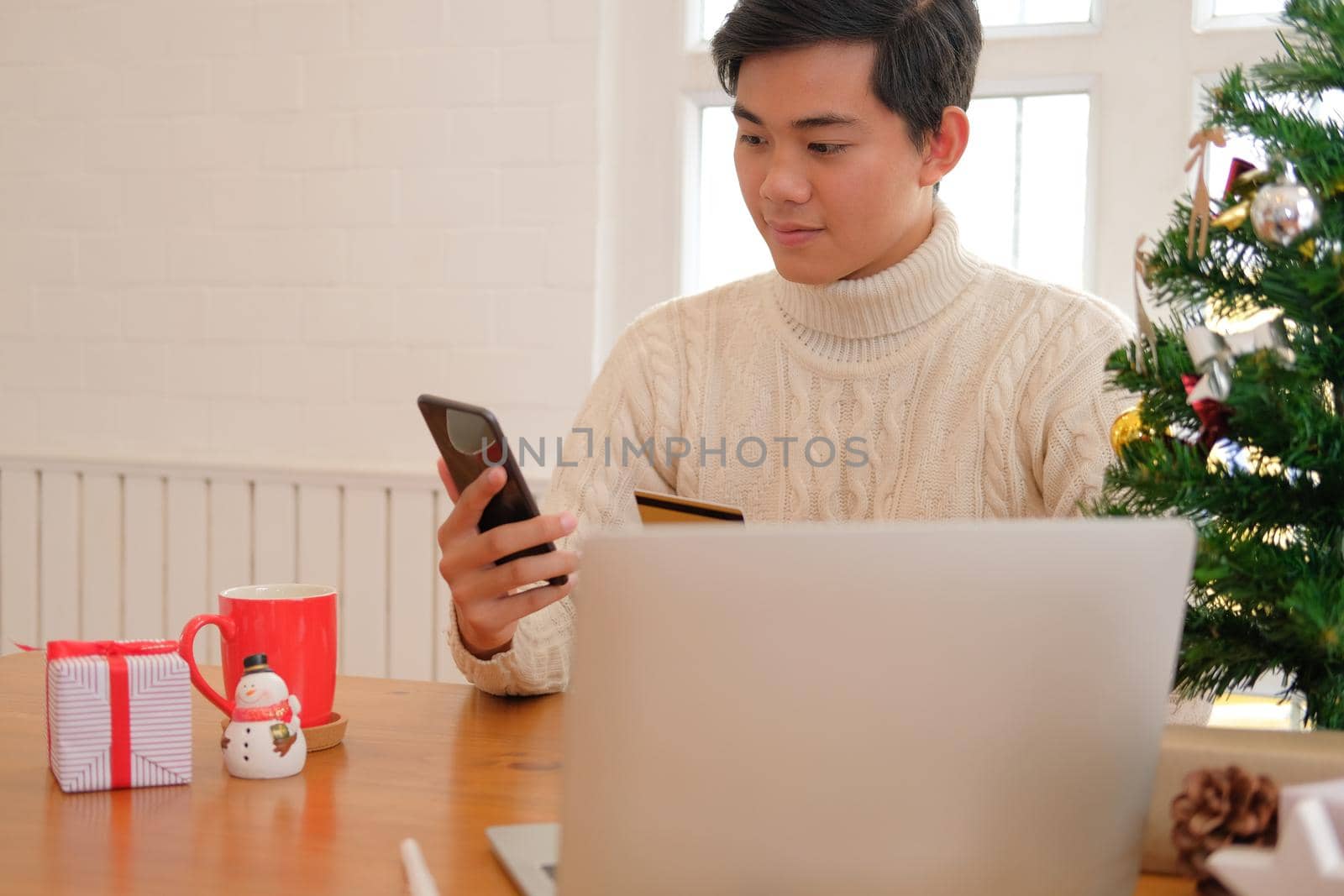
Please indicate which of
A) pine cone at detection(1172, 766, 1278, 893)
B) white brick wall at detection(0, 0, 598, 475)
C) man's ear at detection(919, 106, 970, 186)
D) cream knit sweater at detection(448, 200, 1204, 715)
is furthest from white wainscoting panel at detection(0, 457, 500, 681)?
pine cone at detection(1172, 766, 1278, 893)

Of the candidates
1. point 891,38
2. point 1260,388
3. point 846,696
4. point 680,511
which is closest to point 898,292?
point 891,38

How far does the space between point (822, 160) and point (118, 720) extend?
0.95 m

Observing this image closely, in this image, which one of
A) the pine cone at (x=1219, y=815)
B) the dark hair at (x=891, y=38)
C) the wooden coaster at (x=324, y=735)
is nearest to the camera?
the pine cone at (x=1219, y=815)

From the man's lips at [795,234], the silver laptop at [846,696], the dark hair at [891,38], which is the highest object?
the dark hair at [891,38]

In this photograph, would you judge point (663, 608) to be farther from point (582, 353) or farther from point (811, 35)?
point (582, 353)

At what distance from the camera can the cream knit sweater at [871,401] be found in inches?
60.7

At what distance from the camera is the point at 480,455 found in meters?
1.11

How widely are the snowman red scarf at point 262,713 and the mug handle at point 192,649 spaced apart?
Answer: 2 centimetres

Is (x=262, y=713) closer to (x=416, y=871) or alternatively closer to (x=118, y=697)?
(x=118, y=697)

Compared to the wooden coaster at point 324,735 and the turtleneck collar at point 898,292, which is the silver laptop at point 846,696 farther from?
the turtleneck collar at point 898,292

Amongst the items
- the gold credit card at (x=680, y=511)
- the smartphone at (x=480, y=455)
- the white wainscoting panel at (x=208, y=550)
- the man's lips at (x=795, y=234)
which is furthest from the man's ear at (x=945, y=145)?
the white wainscoting panel at (x=208, y=550)

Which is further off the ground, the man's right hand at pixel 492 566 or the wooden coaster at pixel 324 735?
the man's right hand at pixel 492 566

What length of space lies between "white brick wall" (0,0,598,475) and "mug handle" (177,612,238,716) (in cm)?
147

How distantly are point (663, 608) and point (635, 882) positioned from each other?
0.42 ft
